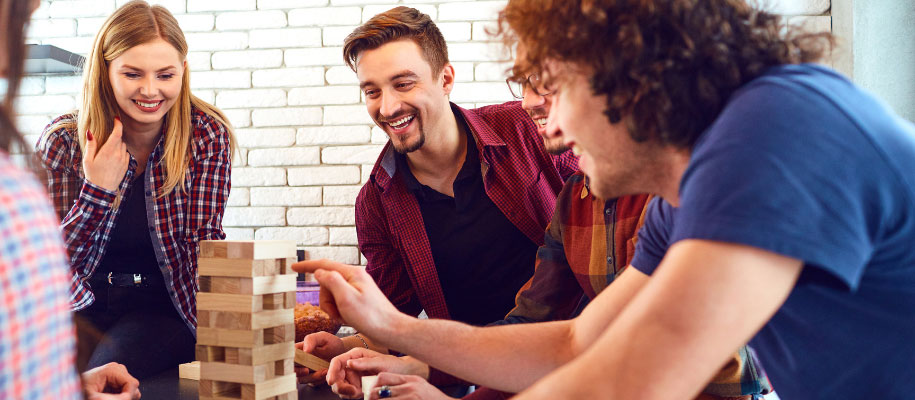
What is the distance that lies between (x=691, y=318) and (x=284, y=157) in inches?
107

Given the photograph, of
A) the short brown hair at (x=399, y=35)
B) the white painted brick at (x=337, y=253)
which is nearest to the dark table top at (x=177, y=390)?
the short brown hair at (x=399, y=35)

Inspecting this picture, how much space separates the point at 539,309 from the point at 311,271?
67 cm

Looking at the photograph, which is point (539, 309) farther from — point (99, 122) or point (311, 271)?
point (99, 122)

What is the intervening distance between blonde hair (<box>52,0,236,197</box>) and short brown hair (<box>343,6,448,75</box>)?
54 centimetres

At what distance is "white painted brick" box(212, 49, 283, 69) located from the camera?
318 centimetres

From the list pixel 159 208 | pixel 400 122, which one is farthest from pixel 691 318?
pixel 159 208

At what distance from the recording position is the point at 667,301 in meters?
0.68

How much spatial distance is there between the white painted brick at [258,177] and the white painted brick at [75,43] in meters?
0.93

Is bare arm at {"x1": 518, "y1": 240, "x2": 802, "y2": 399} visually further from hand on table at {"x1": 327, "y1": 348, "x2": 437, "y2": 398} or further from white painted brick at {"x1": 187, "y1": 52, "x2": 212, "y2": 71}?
white painted brick at {"x1": 187, "y1": 52, "x2": 212, "y2": 71}

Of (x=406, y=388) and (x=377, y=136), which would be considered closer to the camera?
(x=406, y=388)

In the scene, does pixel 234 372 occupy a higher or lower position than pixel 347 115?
lower

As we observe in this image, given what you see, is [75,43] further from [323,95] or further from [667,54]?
[667,54]

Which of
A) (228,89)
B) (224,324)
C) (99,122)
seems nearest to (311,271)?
(224,324)

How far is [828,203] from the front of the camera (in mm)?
662
